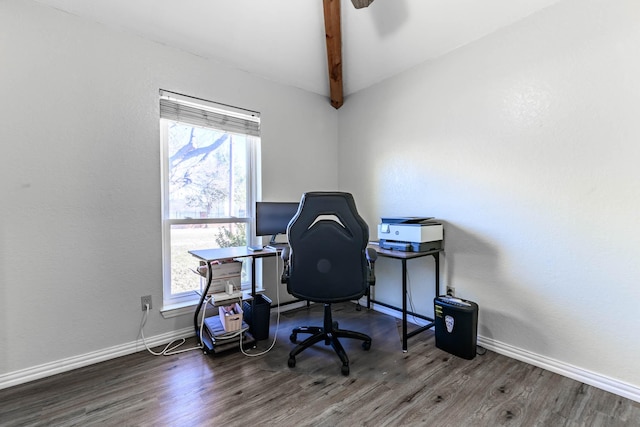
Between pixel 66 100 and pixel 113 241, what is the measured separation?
3.30ft

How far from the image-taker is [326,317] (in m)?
2.14

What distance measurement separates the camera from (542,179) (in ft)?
6.42

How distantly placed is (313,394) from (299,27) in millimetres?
2835

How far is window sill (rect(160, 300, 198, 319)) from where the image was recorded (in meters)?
2.30

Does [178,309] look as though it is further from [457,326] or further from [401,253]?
[457,326]

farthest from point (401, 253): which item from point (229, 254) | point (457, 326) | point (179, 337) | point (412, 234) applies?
point (179, 337)

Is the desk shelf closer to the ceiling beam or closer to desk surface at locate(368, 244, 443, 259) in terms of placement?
desk surface at locate(368, 244, 443, 259)

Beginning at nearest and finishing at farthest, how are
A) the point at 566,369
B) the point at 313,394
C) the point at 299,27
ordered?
1. the point at 313,394
2. the point at 566,369
3. the point at 299,27

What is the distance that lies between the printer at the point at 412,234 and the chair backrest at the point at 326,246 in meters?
0.55

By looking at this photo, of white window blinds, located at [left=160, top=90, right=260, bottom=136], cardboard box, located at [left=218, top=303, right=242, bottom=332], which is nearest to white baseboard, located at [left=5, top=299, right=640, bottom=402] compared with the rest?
cardboard box, located at [left=218, top=303, right=242, bottom=332]

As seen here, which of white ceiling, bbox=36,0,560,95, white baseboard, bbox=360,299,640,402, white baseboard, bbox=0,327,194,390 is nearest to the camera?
white baseboard, bbox=360,299,640,402

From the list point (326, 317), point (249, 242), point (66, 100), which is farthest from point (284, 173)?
point (66, 100)

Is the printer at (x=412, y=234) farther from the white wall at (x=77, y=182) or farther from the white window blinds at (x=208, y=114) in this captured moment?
the white wall at (x=77, y=182)

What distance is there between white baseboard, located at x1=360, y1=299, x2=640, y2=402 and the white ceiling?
2401mm
